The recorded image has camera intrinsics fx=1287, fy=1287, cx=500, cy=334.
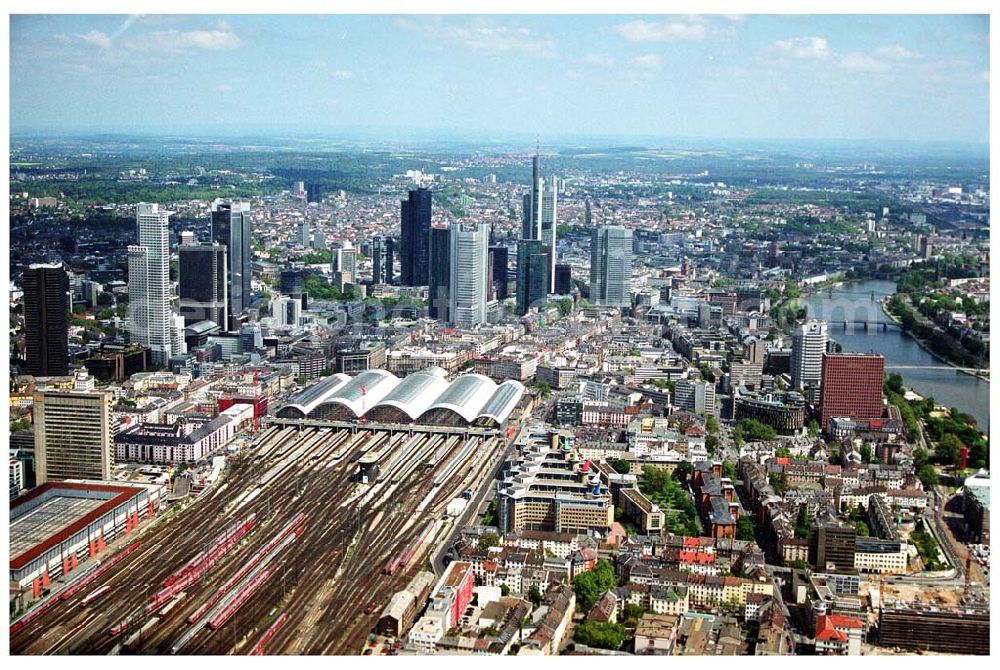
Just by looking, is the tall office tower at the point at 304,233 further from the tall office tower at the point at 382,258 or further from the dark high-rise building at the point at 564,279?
Result: the dark high-rise building at the point at 564,279

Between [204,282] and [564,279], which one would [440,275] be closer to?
[564,279]

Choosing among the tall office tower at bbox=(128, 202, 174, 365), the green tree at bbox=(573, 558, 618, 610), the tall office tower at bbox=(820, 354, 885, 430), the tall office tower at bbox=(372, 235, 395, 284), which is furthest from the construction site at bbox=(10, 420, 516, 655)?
the tall office tower at bbox=(372, 235, 395, 284)

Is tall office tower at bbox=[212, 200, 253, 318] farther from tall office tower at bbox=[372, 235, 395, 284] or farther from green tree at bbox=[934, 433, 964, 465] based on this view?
green tree at bbox=[934, 433, 964, 465]

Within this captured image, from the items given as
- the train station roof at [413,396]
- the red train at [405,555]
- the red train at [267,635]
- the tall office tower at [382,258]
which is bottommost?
the red train at [405,555]

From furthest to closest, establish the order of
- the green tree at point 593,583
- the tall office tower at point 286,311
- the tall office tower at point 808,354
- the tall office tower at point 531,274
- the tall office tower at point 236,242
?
1. the tall office tower at point 531,274
2. the tall office tower at point 236,242
3. the tall office tower at point 286,311
4. the tall office tower at point 808,354
5. the green tree at point 593,583

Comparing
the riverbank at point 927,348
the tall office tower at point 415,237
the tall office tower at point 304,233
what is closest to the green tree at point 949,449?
the riverbank at point 927,348

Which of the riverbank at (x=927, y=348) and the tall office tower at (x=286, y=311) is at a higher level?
the riverbank at (x=927, y=348)
